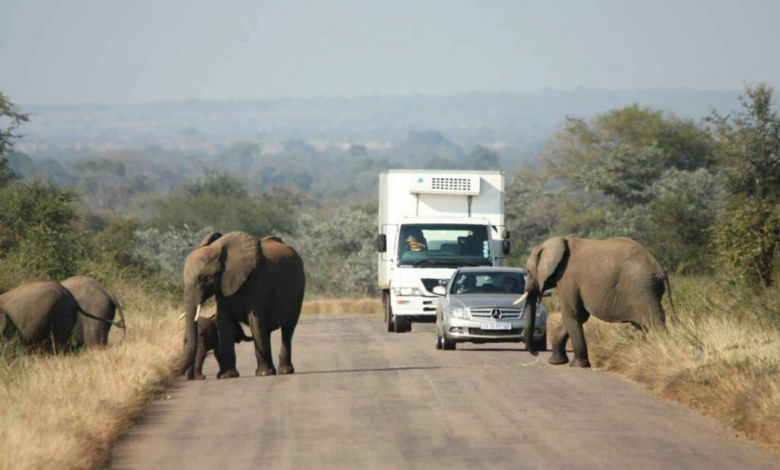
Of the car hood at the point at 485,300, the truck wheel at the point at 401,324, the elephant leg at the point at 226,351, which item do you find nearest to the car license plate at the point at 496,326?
the car hood at the point at 485,300

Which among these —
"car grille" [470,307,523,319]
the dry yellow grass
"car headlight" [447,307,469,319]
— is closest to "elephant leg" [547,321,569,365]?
"car grille" [470,307,523,319]

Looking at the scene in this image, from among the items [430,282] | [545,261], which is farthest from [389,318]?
[545,261]

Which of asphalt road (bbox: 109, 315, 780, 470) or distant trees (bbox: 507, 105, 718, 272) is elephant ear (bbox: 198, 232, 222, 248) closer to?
asphalt road (bbox: 109, 315, 780, 470)

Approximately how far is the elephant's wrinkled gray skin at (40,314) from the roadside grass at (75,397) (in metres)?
0.31

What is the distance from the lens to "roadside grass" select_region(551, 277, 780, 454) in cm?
1400

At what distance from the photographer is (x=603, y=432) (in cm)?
1370

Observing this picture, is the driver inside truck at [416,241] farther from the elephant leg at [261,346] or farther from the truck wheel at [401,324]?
the elephant leg at [261,346]

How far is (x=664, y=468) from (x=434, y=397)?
17.1 feet

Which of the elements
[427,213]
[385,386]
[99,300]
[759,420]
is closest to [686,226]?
[427,213]

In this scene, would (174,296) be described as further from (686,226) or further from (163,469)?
(163,469)

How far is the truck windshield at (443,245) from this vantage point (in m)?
31.1

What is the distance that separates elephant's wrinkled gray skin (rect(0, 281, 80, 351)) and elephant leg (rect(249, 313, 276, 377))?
10.4 feet

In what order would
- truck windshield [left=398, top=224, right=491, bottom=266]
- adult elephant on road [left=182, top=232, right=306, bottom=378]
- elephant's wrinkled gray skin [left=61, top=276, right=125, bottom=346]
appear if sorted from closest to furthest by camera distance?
adult elephant on road [left=182, top=232, right=306, bottom=378] < elephant's wrinkled gray skin [left=61, top=276, right=125, bottom=346] < truck windshield [left=398, top=224, right=491, bottom=266]

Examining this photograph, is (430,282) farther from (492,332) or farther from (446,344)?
(492,332)
